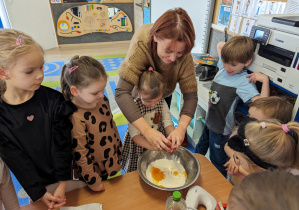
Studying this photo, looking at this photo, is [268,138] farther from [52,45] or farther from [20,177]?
[52,45]

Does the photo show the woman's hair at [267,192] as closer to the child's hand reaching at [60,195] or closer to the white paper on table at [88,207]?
the white paper on table at [88,207]

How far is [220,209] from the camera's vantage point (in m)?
0.82

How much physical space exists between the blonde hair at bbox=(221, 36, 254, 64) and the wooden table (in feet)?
2.60

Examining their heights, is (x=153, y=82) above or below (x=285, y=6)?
below

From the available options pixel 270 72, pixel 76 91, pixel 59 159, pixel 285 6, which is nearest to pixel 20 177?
pixel 59 159

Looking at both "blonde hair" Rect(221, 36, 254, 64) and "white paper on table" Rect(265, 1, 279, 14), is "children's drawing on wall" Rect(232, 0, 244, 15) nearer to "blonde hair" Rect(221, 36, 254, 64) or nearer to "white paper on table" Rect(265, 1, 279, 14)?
"white paper on table" Rect(265, 1, 279, 14)

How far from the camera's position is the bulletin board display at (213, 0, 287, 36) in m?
1.62

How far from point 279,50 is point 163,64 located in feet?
2.28

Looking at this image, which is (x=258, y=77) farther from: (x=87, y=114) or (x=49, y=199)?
(x=49, y=199)

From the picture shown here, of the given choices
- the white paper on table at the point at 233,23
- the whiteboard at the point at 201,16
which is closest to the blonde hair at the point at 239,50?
the white paper on table at the point at 233,23

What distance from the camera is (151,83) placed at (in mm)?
1128

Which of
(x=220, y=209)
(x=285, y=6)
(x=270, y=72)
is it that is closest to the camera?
(x=220, y=209)

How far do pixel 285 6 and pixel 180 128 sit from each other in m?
1.23

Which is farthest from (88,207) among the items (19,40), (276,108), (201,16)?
(201,16)
